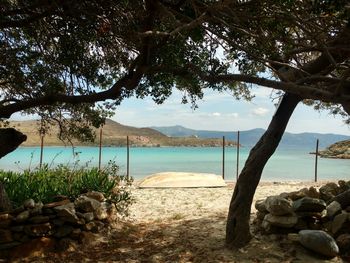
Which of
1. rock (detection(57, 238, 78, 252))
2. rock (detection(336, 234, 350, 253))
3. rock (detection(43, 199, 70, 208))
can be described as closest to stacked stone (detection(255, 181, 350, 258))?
rock (detection(336, 234, 350, 253))

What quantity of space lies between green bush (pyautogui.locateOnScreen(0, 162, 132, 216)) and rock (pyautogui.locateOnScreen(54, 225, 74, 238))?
2.46 feet

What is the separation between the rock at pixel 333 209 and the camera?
699 cm

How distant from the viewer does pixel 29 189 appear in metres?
7.66

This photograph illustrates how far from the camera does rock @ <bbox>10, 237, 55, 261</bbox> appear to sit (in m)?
6.40

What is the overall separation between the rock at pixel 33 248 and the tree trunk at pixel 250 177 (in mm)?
2789

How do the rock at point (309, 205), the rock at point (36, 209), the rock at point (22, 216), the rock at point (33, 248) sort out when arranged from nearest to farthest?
the rock at point (33, 248) → the rock at point (22, 216) → the rock at point (36, 209) → the rock at point (309, 205)

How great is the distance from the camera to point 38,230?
6.59m

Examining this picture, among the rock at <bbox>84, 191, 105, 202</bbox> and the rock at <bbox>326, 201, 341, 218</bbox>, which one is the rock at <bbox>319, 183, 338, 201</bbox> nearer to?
the rock at <bbox>326, 201, 341, 218</bbox>

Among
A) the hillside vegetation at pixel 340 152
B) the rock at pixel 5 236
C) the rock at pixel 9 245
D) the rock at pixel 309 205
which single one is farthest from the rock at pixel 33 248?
the hillside vegetation at pixel 340 152

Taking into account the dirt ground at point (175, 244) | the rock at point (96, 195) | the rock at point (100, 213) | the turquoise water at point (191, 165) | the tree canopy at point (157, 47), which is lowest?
the turquoise water at point (191, 165)

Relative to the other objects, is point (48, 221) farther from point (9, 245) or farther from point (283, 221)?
point (283, 221)

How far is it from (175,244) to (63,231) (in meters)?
1.82

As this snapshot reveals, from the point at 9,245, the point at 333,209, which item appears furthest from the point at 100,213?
the point at 333,209

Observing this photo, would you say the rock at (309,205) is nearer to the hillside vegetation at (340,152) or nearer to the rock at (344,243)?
the rock at (344,243)
